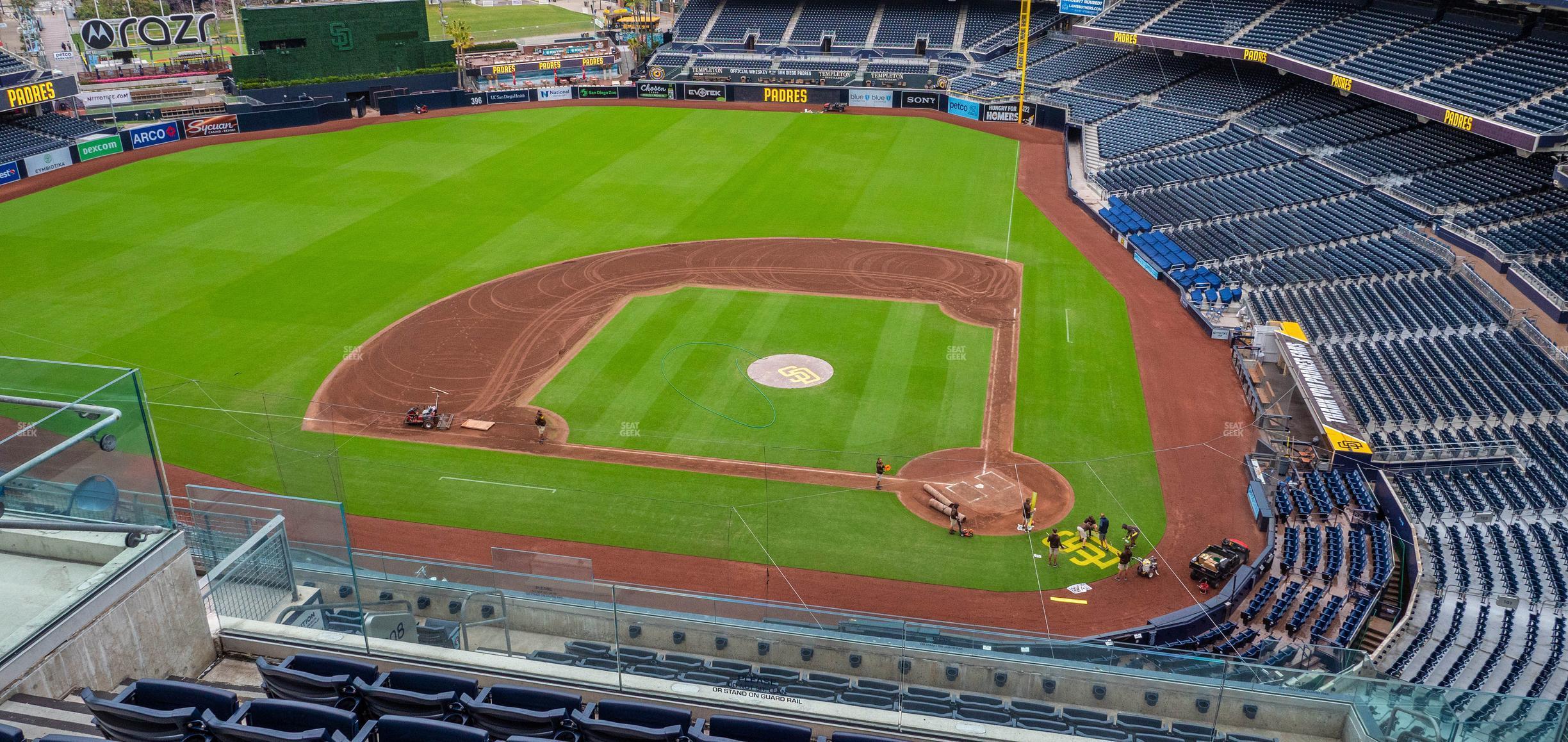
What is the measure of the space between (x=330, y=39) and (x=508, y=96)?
12384 mm

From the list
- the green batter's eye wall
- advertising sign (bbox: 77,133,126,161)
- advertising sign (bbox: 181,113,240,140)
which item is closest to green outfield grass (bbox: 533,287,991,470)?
advertising sign (bbox: 77,133,126,161)

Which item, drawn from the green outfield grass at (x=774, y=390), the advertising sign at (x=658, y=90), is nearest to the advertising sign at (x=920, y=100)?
the advertising sign at (x=658, y=90)

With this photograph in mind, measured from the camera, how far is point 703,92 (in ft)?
251

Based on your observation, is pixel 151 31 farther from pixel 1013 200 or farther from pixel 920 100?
pixel 1013 200

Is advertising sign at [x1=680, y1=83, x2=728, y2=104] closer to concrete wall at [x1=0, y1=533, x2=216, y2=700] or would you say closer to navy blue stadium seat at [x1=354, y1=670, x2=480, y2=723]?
concrete wall at [x1=0, y1=533, x2=216, y2=700]

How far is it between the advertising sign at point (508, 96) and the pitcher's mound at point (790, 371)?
49308 millimetres

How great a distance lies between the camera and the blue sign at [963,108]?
6969 cm

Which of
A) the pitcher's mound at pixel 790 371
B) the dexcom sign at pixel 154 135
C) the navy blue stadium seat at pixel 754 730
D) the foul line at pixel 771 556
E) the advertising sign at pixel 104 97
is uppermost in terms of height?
the advertising sign at pixel 104 97

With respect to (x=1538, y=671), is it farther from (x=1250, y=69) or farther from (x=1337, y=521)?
(x=1250, y=69)

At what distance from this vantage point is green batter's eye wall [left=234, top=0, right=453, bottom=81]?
71250 millimetres

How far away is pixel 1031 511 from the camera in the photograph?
84.3 feet

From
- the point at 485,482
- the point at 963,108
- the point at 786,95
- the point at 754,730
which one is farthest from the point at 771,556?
the point at 786,95

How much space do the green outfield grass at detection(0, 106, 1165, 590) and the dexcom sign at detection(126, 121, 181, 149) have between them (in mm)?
2524

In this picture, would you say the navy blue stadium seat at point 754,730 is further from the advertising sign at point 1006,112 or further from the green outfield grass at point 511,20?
the green outfield grass at point 511,20
